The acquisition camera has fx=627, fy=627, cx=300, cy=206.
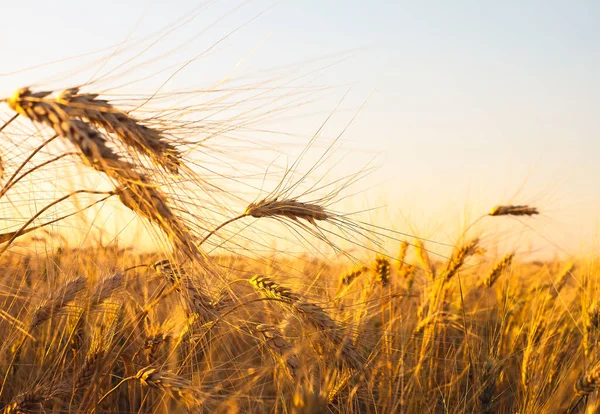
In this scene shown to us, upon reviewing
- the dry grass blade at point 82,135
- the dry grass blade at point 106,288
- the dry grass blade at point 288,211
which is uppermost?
the dry grass blade at point 82,135

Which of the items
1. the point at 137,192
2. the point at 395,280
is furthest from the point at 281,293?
the point at 395,280

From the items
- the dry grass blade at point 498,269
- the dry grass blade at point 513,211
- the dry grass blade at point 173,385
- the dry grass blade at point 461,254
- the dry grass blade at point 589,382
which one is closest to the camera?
the dry grass blade at point 173,385

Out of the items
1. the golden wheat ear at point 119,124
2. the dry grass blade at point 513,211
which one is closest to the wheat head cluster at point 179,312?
the golden wheat ear at point 119,124

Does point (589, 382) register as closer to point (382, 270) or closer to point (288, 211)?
point (382, 270)

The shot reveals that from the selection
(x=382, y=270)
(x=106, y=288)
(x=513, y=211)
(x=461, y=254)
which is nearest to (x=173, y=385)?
(x=106, y=288)

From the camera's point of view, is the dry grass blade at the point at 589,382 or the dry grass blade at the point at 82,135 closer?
the dry grass blade at the point at 82,135

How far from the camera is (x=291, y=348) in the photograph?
2.28 m

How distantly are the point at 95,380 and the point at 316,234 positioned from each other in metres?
0.95

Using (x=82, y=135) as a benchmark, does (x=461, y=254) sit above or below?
below

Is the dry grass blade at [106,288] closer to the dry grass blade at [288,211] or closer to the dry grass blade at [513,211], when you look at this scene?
the dry grass blade at [288,211]

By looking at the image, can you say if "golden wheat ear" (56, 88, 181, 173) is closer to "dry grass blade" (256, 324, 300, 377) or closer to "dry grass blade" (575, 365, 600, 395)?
"dry grass blade" (256, 324, 300, 377)

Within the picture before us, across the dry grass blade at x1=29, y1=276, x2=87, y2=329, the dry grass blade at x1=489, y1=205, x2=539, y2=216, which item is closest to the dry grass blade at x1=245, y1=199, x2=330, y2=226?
the dry grass blade at x1=29, y1=276, x2=87, y2=329

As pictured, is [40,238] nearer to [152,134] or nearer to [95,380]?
[95,380]

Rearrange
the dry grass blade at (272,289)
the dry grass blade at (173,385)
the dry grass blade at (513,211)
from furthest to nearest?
the dry grass blade at (513,211)
the dry grass blade at (272,289)
the dry grass blade at (173,385)
